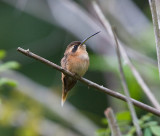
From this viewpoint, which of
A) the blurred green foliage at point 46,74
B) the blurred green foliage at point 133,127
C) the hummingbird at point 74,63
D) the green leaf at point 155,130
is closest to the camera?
the green leaf at point 155,130

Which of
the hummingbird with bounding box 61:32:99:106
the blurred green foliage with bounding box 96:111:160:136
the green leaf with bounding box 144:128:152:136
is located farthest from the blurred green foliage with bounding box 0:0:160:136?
the green leaf with bounding box 144:128:152:136

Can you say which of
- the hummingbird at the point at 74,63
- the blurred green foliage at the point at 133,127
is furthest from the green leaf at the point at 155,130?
the hummingbird at the point at 74,63

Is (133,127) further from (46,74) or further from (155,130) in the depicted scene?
(46,74)

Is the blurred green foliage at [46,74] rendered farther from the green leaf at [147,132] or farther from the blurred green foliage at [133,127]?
the green leaf at [147,132]

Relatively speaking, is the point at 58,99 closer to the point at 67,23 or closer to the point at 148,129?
the point at 67,23

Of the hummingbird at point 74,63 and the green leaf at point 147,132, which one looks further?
the hummingbird at point 74,63

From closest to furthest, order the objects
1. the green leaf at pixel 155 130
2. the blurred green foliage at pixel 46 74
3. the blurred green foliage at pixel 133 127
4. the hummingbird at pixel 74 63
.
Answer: the green leaf at pixel 155 130, the blurred green foliage at pixel 133 127, the hummingbird at pixel 74 63, the blurred green foliage at pixel 46 74

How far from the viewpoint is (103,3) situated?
269 inches

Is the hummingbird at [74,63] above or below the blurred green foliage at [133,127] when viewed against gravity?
above

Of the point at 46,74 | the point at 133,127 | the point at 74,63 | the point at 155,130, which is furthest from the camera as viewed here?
the point at 46,74

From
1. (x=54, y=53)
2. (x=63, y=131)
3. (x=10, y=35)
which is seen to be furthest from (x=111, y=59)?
(x=10, y=35)

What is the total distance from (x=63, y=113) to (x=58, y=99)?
420 mm

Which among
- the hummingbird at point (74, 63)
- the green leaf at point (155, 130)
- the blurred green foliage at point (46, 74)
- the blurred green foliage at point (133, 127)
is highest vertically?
the blurred green foliage at point (46, 74)

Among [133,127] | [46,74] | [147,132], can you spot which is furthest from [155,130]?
[46,74]
